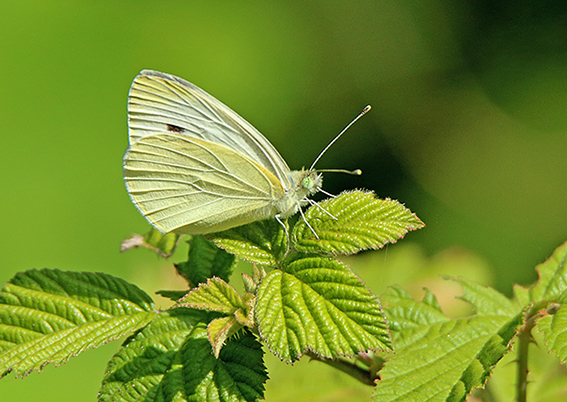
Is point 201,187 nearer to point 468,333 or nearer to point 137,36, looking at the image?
point 468,333

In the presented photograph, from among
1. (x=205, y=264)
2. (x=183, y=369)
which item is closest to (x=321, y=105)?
(x=205, y=264)

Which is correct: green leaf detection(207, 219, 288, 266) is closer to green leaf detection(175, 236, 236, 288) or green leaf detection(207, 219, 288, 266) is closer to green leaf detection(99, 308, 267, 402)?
green leaf detection(175, 236, 236, 288)

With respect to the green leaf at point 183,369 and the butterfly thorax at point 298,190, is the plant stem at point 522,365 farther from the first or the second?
the butterfly thorax at point 298,190

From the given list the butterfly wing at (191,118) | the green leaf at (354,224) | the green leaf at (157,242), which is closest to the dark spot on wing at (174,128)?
the butterfly wing at (191,118)

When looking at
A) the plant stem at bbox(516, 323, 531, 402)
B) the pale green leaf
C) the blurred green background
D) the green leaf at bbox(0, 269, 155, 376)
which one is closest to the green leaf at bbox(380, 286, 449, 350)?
the pale green leaf

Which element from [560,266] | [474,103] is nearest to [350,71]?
[474,103]

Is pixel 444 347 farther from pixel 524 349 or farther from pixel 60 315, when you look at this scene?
pixel 60 315
